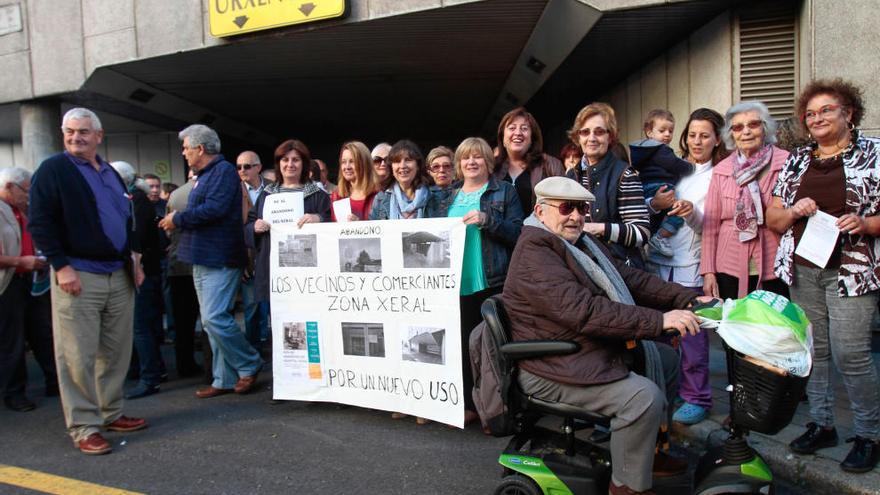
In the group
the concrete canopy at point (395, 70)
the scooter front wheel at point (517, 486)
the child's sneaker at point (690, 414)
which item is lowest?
the child's sneaker at point (690, 414)

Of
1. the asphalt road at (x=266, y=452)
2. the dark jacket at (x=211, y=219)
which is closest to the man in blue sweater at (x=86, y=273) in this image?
the asphalt road at (x=266, y=452)

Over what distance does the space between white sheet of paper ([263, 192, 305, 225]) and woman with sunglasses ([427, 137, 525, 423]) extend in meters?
1.40

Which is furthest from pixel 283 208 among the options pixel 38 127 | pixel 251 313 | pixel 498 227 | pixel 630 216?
pixel 38 127

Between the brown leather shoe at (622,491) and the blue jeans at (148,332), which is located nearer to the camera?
the brown leather shoe at (622,491)

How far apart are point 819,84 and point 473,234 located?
213 centimetres

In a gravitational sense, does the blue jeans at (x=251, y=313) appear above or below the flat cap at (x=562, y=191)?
below

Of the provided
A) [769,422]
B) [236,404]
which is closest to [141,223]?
[236,404]

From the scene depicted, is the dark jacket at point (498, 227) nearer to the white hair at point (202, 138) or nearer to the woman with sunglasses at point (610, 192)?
the woman with sunglasses at point (610, 192)

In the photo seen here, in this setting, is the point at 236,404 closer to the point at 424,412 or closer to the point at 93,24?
the point at 424,412

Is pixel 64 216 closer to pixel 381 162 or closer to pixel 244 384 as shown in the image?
pixel 244 384

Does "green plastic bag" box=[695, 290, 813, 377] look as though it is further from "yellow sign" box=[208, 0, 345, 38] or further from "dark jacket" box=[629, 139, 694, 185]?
"yellow sign" box=[208, 0, 345, 38]

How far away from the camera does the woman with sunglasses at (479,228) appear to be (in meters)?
4.23

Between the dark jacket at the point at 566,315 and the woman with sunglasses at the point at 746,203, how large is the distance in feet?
3.55

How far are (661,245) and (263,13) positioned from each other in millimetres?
6522
